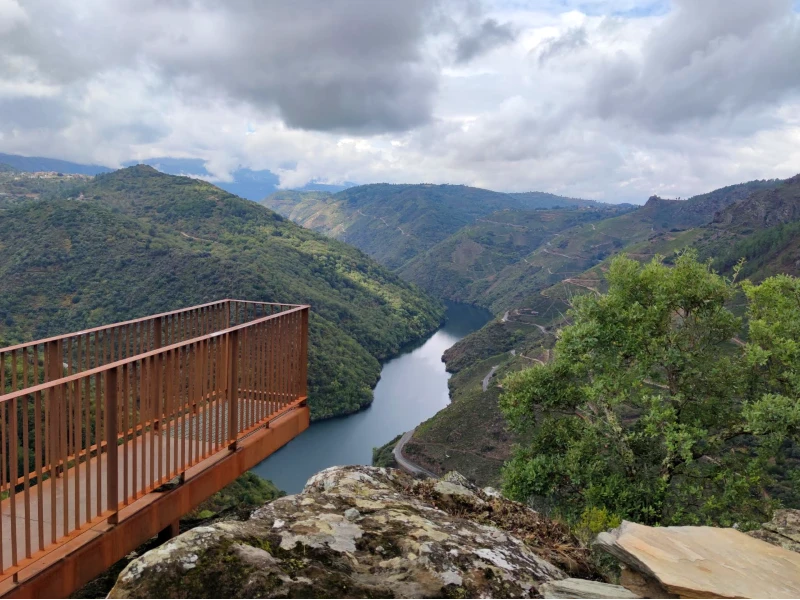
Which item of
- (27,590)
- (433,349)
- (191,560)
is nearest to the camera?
(191,560)

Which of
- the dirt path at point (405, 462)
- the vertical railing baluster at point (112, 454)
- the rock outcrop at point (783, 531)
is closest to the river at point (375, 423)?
the dirt path at point (405, 462)

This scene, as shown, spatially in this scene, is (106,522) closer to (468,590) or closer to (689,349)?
(468,590)

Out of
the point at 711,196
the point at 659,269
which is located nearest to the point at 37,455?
the point at 659,269

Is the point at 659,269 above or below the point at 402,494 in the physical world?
above

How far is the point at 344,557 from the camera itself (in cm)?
328

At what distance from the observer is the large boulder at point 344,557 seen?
9.04 feet

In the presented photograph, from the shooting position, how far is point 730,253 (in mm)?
69875

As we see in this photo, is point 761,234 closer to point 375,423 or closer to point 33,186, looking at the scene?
point 375,423

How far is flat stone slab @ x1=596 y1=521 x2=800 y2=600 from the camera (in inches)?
111

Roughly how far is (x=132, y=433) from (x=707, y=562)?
15.2ft

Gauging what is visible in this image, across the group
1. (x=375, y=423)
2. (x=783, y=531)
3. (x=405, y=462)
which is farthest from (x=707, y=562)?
(x=375, y=423)

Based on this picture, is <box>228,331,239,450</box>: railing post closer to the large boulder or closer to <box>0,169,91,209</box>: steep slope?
the large boulder

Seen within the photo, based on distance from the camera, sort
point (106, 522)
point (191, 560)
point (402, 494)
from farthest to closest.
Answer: point (402, 494) → point (106, 522) → point (191, 560)

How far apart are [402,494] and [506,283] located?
138m
